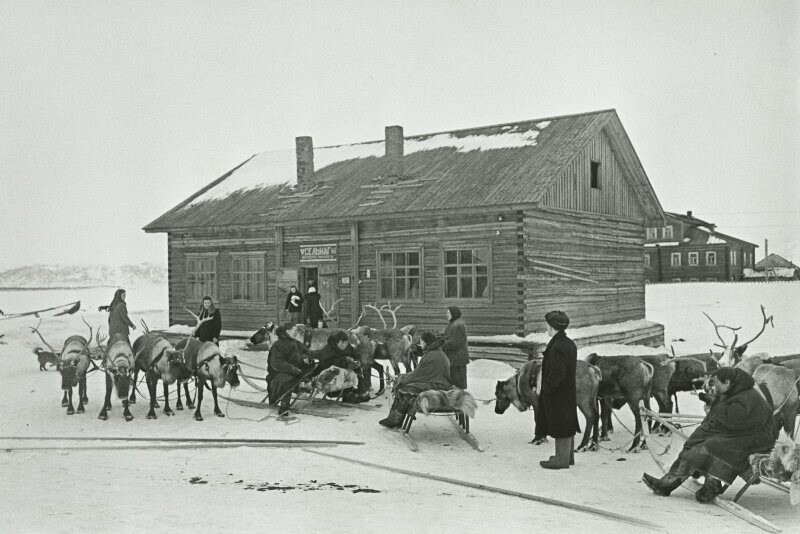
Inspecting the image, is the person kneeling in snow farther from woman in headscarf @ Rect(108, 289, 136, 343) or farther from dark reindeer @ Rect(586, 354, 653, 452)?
woman in headscarf @ Rect(108, 289, 136, 343)

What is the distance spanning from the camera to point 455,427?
9.49 m

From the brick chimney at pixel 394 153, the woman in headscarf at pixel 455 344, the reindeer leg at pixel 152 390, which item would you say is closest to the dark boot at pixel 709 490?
the woman in headscarf at pixel 455 344

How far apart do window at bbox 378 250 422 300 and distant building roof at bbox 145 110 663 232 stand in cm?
114

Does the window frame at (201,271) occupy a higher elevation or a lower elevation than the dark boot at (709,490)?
higher

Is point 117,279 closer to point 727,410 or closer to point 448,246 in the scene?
point 448,246

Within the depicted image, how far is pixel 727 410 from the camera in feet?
21.2

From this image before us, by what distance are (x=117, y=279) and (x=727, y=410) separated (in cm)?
1174

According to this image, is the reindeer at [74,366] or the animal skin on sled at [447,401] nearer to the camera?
the animal skin on sled at [447,401]

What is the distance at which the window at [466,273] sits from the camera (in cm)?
1645

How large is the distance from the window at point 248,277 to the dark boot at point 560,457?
13445 millimetres

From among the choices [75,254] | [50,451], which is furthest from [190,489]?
[75,254]

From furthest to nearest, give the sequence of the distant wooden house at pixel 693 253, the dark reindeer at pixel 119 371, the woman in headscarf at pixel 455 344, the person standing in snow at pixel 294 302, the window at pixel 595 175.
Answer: the distant wooden house at pixel 693 253 → the window at pixel 595 175 → the person standing in snow at pixel 294 302 → the woman in headscarf at pixel 455 344 → the dark reindeer at pixel 119 371

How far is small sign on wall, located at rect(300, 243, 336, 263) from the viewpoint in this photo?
741 inches

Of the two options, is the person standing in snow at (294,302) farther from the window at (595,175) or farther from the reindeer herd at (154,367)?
the window at (595,175)
